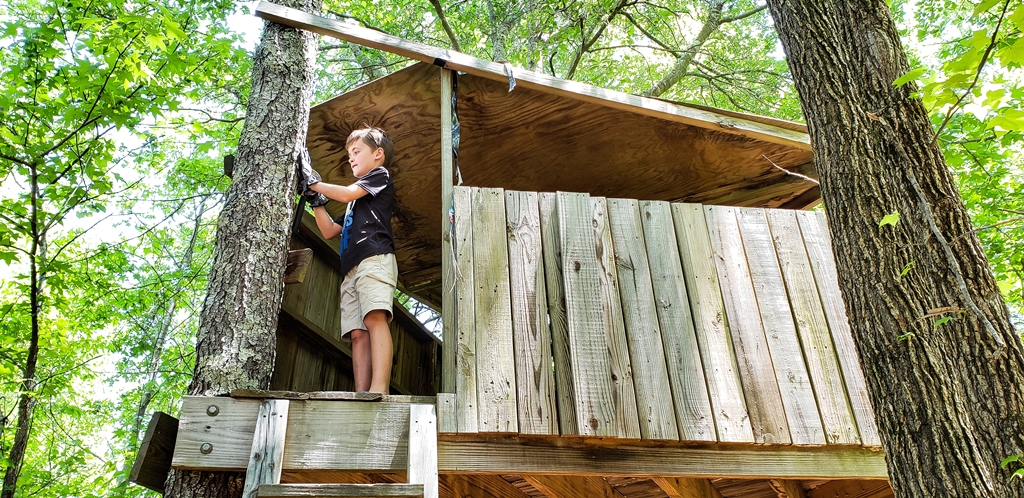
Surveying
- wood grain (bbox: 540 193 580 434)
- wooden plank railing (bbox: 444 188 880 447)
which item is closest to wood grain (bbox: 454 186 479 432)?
wooden plank railing (bbox: 444 188 880 447)

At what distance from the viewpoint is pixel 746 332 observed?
3.44m

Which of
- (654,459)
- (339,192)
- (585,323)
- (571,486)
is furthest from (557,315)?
(339,192)

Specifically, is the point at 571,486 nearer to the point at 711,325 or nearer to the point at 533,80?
the point at 711,325

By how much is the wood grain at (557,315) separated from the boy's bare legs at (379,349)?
84cm

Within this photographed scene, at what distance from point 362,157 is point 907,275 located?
2894 mm

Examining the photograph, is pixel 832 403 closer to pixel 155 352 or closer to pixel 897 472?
pixel 897 472

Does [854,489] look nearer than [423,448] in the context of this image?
No

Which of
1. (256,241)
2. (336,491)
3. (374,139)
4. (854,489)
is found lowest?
(336,491)

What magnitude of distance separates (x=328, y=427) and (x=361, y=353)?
0.92 m

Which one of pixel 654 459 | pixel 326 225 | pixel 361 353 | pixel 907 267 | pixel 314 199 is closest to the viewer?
pixel 907 267

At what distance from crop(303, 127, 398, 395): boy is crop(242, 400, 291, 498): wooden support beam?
24.8 inches

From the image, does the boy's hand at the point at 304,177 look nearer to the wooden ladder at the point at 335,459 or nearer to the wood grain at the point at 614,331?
the wooden ladder at the point at 335,459

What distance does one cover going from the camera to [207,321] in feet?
10.3

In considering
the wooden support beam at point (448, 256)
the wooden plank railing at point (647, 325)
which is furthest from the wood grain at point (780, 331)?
the wooden support beam at point (448, 256)
